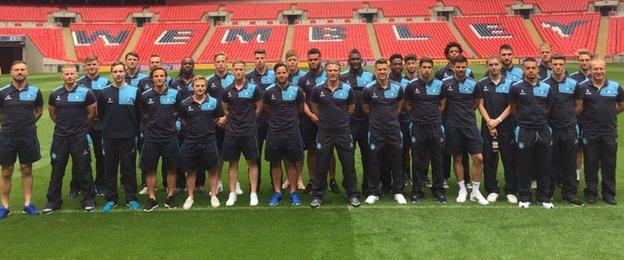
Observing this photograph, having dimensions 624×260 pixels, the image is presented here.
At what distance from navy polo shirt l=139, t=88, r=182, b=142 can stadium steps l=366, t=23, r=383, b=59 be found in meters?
29.3

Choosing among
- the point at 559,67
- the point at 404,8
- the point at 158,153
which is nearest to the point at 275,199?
the point at 158,153

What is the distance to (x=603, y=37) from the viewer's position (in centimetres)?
3556

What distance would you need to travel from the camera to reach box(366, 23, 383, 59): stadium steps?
1369 inches

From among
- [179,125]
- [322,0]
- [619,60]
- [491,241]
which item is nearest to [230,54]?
[322,0]

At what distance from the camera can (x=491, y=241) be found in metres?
4.77

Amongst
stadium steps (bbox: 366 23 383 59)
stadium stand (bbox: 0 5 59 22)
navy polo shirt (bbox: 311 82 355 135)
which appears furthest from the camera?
stadium stand (bbox: 0 5 59 22)

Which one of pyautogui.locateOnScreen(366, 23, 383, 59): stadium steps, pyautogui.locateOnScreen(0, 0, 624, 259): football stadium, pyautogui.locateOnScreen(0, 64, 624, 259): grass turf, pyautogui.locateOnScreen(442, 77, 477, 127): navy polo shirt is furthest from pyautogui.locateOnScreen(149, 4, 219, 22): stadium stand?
pyautogui.locateOnScreen(442, 77, 477, 127): navy polo shirt

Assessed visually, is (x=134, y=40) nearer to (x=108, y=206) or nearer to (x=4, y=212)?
(x=4, y=212)

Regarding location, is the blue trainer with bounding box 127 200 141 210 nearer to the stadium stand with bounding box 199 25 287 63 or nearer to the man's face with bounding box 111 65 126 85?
the man's face with bounding box 111 65 126 85

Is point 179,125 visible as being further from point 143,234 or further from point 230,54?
point 230,54

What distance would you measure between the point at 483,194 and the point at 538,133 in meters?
1.20

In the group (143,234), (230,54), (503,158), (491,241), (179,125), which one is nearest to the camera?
(491,241)

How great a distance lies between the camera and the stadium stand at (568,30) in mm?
34656

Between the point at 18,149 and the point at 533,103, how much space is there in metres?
6.13
